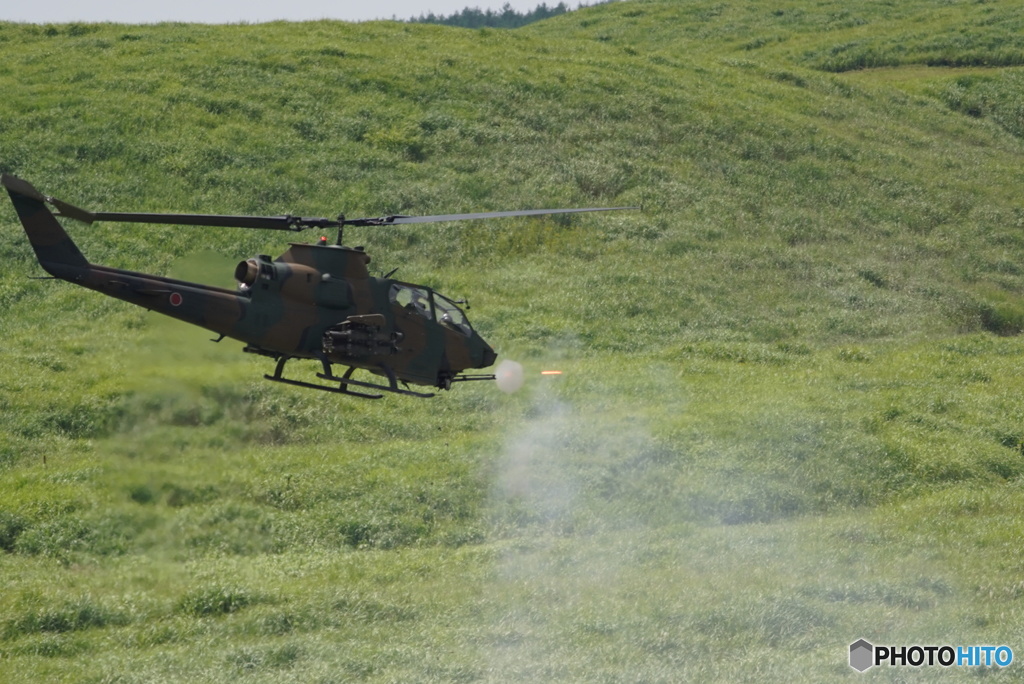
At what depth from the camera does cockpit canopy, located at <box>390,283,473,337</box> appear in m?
19.9

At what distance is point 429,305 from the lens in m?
20.5

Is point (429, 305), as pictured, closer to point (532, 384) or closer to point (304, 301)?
point (304, 301)

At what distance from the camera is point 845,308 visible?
41.6 metres

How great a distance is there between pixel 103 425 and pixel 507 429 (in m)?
9.81

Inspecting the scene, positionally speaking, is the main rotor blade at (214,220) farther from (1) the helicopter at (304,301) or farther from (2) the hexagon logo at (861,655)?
(2) the hexagon logo at (861,655)

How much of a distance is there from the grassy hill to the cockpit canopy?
284cm

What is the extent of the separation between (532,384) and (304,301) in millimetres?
15475

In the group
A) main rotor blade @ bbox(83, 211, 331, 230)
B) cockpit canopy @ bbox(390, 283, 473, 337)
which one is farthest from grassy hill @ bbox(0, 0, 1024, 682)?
cockpit canopy @ bbox(390, 283, 473, 337)

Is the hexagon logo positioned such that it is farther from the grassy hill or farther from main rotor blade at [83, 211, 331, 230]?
main rotor blade at [83, 211, 331, 230]

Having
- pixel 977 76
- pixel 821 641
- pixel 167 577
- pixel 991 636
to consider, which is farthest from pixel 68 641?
pixel 977 76

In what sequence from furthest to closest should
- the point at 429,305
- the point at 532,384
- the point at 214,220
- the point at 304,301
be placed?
1. the point at 532,384
2. the point at 429,305
3. the point at 304,301
4. the point at 214,220

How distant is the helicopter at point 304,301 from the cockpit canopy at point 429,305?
0.02 metres

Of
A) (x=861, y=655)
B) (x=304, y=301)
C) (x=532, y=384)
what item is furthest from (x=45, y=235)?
(x=532, y=384)

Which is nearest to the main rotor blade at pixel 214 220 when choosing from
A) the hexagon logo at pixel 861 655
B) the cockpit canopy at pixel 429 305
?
the cockpit canopy at pixel 429 305
